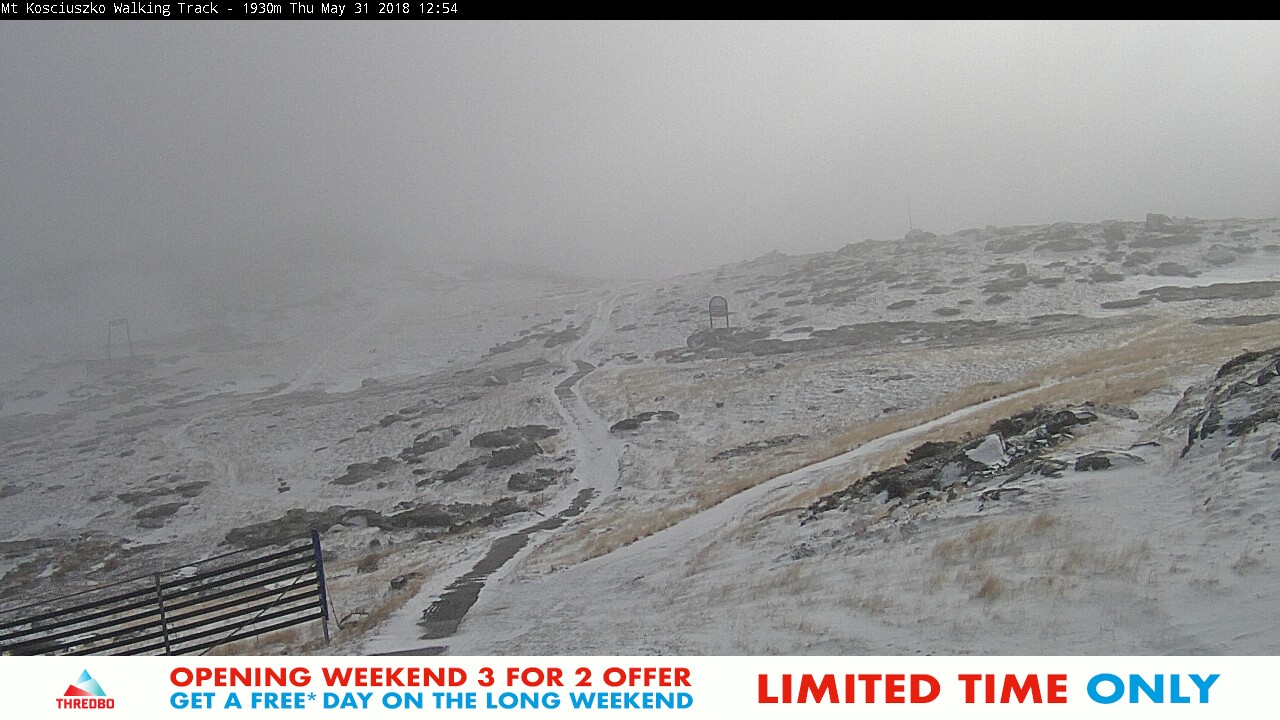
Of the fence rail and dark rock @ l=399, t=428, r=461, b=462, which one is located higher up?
the fence rail

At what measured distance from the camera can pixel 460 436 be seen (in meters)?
36.7

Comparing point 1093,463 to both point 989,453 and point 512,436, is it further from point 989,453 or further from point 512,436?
point 512,436

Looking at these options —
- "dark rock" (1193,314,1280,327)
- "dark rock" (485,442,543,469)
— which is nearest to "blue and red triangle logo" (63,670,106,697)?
"dark rock" (485,442,543,469)

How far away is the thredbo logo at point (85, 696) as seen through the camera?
732 centimetres

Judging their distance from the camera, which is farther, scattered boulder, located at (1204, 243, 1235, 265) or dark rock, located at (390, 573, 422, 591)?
scattered boulder, located at (1204, 243, 1235, 265)

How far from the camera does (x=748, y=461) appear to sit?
26156mm

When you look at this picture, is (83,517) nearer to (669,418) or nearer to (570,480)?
(570,480)

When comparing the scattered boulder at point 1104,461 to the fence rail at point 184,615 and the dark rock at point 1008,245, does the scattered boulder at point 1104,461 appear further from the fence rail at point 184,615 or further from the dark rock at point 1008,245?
the dark rock at point 1008,245

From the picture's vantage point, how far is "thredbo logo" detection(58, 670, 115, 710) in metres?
7.32

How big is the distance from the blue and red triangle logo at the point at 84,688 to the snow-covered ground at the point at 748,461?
3795 millimetres

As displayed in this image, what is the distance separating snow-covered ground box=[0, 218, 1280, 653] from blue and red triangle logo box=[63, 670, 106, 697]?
3.80 meters

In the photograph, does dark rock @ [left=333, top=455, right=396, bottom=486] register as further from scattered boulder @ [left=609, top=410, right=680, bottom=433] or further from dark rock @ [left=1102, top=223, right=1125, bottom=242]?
dark rock @ [left=1102, top=223, right=1125, bottom=242]

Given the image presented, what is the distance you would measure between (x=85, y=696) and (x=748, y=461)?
20955 mm

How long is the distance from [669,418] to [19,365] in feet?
295
